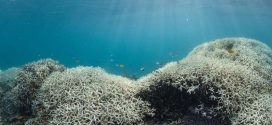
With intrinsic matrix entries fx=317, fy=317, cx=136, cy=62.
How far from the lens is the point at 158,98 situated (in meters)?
5.95

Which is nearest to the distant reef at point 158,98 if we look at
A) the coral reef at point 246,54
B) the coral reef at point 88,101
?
the coral reef at point 88,101

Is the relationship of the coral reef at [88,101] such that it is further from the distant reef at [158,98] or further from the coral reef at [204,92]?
the coral reef at [204,92]

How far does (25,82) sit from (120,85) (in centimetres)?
229

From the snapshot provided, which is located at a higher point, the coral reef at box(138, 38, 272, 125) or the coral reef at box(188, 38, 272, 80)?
the coral reef at box(188, 38, 272, 80)

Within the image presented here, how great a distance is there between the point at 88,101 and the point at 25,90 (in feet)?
6.53

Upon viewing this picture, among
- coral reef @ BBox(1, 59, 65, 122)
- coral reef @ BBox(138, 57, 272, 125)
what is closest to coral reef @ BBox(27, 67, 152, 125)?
coral reef @ BBox(138, 57, 272, 125)

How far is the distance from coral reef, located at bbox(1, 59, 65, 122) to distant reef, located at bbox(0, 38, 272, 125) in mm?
25

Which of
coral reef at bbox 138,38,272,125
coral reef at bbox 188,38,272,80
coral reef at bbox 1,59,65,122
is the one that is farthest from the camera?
coral reef at bbox 188,38,272,80

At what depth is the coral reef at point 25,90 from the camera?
6.71m

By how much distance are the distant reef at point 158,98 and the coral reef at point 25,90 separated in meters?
0.03

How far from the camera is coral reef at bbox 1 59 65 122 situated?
671 cm

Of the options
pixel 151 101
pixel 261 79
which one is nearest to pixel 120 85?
pixel 151 101

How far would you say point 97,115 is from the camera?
17.4 ft

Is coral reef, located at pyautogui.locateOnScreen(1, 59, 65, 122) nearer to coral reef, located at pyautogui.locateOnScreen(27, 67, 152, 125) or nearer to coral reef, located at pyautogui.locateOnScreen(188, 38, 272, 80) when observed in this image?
coral reef, located at pyautogui.locateOnScreen(27, 67, 152, 125)
